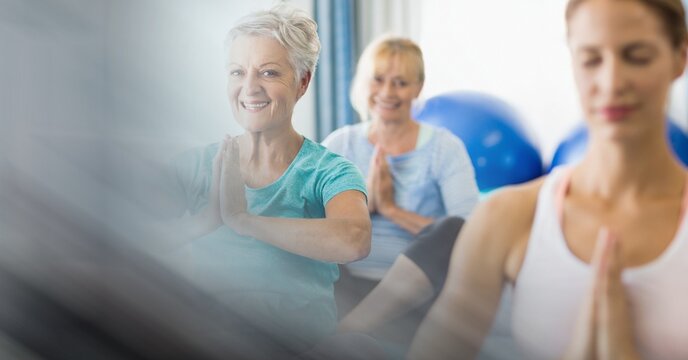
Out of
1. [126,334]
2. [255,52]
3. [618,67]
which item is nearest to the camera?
[618,67]

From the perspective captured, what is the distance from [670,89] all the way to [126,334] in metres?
0.67

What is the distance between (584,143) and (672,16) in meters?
0.13

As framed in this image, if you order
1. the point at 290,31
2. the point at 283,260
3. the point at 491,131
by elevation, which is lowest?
the point at 283,260

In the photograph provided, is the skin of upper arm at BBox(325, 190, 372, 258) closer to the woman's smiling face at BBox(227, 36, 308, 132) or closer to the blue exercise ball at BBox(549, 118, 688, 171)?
the woman's smiling face at BBox(227, 36, 308, 132)

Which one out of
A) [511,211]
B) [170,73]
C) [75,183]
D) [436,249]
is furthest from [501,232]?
[75,183]

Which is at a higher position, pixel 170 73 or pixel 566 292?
pixel 170 73

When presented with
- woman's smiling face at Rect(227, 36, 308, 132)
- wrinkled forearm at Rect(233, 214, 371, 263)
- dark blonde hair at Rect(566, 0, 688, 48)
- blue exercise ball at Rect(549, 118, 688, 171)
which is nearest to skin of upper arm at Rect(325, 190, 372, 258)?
wrinkled forearm at Rect(233, 214, 371, 263)

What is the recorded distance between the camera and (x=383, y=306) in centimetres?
75

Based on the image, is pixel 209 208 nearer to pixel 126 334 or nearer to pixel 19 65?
pixel 126 334

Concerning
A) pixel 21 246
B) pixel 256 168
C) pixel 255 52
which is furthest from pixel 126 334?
pixel 255 52

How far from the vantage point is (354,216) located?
2.38 feet

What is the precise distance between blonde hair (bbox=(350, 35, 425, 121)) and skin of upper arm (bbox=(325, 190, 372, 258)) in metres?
0.15

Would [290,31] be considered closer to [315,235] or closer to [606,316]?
[315,235]

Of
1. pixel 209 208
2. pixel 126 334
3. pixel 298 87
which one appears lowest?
pixel 126 334
